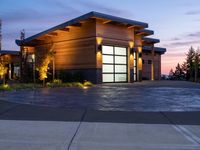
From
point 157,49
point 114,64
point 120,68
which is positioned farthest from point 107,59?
point 157,49

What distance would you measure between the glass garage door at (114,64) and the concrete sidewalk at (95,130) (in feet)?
62.9

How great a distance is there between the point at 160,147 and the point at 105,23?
23.7m

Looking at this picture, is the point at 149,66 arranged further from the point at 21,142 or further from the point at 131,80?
the point at 21,142

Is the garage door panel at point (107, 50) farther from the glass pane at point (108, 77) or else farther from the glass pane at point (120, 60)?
the glass pane at point (108, 77)

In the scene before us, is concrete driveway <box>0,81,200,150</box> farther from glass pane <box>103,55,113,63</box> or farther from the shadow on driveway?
glass pane <box>103,55,113,63</box>

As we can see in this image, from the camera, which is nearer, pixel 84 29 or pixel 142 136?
pixel 142 136

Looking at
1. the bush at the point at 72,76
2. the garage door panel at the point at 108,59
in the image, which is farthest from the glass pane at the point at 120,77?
the bush at the point at 72,76

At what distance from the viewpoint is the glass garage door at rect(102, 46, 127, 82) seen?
30.7m

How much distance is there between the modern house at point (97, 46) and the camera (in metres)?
29.2

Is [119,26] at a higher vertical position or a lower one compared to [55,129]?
higher

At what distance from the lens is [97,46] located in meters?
28.9

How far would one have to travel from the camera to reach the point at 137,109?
39.2 ft

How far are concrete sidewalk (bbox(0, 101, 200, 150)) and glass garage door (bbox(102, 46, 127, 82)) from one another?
1918 centimetres

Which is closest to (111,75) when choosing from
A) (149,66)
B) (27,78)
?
(27,78)
